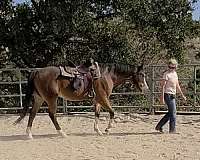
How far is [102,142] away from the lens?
24.5 ft

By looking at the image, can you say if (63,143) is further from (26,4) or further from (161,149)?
(26,4)

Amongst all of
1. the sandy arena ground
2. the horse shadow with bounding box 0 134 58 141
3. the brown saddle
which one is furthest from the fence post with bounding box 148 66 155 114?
the horse shadow with bounding box 0 134 58 141

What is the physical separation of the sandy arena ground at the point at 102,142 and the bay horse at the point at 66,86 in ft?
1.36

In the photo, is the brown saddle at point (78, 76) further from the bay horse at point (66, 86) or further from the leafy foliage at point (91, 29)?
the leafy foliage at point (91, 29)

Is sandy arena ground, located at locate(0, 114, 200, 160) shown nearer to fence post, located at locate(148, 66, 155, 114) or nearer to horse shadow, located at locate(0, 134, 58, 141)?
horse shadow, located at locate(0, 134, 58, 141)

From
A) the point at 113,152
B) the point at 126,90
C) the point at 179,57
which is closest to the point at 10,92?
the point at 126,90

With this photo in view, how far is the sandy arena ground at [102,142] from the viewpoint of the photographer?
21.0ft

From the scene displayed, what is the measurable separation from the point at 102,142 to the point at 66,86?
1.39m

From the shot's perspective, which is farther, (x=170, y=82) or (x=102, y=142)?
(x=170, y=82)

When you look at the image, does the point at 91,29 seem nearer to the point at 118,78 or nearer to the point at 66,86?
the point at 118,78

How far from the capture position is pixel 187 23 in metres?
14.0

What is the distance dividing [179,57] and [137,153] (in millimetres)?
8609

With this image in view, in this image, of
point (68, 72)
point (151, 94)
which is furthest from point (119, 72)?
point (151, 94)

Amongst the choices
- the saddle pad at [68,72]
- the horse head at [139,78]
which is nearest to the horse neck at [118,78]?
the horse head at [139,78]
